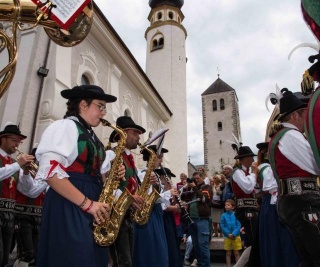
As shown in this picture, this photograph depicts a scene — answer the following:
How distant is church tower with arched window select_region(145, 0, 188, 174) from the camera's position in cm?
2419

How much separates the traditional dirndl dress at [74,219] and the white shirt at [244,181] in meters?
3.78

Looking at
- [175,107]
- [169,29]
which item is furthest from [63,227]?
[169,29]

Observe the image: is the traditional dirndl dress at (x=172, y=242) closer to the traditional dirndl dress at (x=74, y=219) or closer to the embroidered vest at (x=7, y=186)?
the embroidered vest at (x=7, y=186)

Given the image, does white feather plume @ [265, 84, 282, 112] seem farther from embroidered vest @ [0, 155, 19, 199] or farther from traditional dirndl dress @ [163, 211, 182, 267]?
embroidered vest @ [0, 155, 19, 199]

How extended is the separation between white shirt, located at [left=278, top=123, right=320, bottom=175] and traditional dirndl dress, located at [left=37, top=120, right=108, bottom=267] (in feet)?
5.59

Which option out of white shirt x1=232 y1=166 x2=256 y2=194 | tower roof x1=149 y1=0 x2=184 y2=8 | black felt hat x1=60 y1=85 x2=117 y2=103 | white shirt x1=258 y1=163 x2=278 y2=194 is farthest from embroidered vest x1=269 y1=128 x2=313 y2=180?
tower roof x1=149 y1=0 x2=184 y2=8

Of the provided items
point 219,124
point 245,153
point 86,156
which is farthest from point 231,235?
point 219,124

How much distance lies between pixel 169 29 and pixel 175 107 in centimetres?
721

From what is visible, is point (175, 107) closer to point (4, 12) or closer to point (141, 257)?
point (141, 257)

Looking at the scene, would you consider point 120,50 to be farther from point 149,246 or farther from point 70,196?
point 70,196

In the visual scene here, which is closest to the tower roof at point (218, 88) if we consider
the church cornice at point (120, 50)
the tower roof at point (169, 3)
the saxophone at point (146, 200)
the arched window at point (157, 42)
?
the tower roof at point (169, 3)

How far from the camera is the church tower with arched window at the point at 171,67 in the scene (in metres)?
24.2

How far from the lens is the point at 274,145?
298 cm

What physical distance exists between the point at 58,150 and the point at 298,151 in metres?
2.00
